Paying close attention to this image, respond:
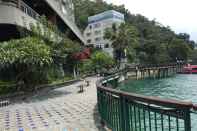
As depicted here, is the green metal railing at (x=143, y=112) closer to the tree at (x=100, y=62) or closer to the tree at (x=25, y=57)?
the tree at (x=25, y=57)

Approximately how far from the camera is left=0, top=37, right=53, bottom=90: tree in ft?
43.5

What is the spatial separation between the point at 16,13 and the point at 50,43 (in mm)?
3199

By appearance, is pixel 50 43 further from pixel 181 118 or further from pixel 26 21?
pixel 181 118

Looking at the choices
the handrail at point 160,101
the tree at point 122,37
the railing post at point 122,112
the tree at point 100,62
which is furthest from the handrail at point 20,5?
the tree at point 122,37

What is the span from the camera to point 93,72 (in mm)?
38344

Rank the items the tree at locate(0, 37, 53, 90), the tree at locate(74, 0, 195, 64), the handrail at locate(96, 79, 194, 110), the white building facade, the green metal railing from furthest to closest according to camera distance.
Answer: the tree at locate(74, 0, 195, 64), the white building facade, the tree at locate(0, 37, 53, 90), the green metal railing, the handrail at locate(96, 79, 194, 110)

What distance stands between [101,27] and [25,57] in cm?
4858

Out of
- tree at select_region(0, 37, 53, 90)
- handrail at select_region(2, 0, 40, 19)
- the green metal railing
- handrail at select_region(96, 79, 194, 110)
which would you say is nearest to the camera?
handrail at select_region(96, 79, 194, 110)

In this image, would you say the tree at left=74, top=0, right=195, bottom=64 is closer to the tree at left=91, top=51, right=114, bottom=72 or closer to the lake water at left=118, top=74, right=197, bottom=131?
the tree at left=91, top=51, right=114, bottom=72

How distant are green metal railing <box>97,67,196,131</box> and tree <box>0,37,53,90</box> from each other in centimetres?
831

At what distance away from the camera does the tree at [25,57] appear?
13256 mm

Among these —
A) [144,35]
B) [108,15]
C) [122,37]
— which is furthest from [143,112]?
[144,35]

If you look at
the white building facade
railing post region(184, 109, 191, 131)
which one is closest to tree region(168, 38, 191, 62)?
the white building facade

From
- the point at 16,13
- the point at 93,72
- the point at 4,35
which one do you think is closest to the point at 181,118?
the point at 16,13
